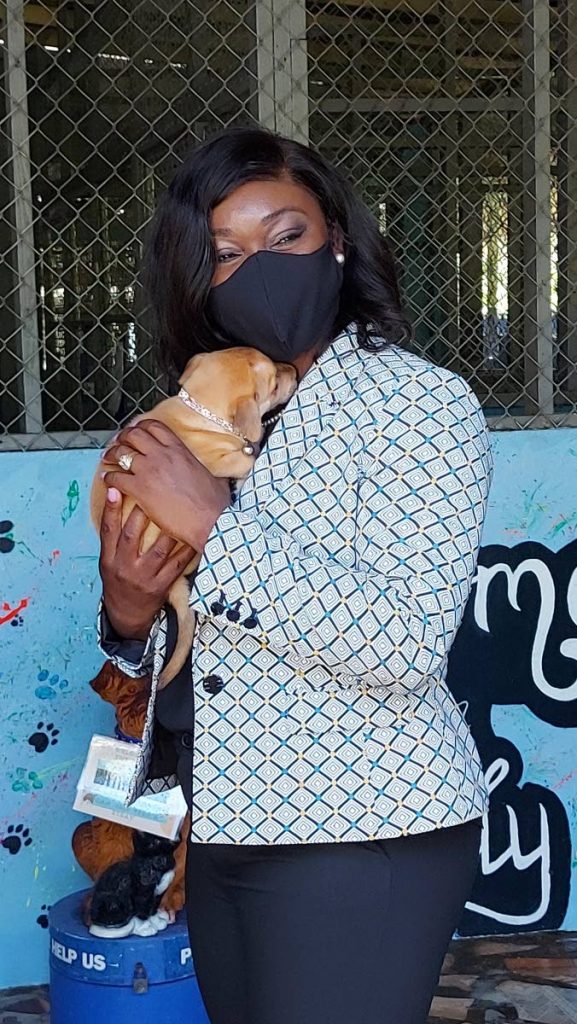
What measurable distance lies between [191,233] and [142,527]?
391mm

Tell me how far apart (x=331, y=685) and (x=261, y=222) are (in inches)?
23.6

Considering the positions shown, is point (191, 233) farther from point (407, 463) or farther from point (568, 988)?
point (568, 988)

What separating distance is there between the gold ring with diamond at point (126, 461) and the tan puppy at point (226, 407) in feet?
0.43

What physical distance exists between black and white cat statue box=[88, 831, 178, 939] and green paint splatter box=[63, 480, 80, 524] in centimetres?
95

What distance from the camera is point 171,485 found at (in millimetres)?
1387

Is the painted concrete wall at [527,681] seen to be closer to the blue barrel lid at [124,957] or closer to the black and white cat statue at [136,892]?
the black and white cat statue at [136,892]

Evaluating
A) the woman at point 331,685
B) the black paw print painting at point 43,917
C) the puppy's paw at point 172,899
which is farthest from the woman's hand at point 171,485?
the black paw print painting at point 43,917

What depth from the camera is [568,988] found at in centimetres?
335

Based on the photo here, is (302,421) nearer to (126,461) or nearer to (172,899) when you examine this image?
(126,461)

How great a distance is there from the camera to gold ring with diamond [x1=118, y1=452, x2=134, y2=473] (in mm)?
1428

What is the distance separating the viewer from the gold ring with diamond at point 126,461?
1428mm

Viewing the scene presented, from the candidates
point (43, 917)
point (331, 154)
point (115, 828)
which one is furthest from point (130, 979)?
point (331, 154)

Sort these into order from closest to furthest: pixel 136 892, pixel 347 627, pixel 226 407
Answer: pixel 347 627, pixel 226 407, pixel 136 892

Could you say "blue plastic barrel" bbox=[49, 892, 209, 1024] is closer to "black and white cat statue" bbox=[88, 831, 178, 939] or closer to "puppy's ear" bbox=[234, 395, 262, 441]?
"black and white cat statue" bbox=[88, 831, 178, 939]
